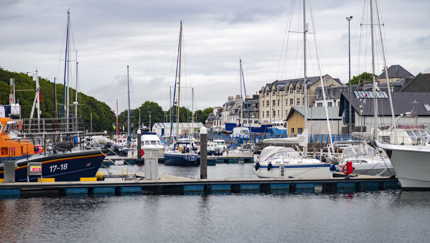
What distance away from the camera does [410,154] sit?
40.2 metres

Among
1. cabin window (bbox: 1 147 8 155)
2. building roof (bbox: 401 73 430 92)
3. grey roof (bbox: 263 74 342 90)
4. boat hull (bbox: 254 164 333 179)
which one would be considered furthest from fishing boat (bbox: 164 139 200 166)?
grey roof (bbox: 263 74 342 90)

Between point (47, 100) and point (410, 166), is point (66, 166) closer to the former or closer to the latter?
point (410, 166)

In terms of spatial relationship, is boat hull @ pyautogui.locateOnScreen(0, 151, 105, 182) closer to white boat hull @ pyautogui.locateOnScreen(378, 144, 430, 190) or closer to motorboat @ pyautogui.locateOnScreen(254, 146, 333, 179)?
motorboat @ pyautogui.locateOnScreen(254, 146, 333, 179)

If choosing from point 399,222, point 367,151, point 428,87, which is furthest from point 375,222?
point 428,87

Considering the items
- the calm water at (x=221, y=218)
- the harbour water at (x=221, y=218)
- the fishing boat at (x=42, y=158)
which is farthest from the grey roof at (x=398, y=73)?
the fishing boat at (x=42, y=158)

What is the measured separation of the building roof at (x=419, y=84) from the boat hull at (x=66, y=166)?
65.6 m

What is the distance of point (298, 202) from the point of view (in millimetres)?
38531

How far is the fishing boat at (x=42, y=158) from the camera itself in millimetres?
39562

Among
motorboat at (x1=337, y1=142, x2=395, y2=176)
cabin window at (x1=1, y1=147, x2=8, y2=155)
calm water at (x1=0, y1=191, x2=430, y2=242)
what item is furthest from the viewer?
motorboat at (x1=337, y1=142, x2=395, y2=176)

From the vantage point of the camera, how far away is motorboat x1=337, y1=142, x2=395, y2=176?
47000 millimetres

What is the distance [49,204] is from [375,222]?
60.0 ft

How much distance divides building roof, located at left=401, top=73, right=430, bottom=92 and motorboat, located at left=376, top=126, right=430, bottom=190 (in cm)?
5772

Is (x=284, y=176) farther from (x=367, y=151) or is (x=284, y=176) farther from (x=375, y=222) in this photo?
(x=375, y=222)

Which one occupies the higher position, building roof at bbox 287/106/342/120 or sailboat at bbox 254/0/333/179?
building roof at bbox 287/106/342/120
